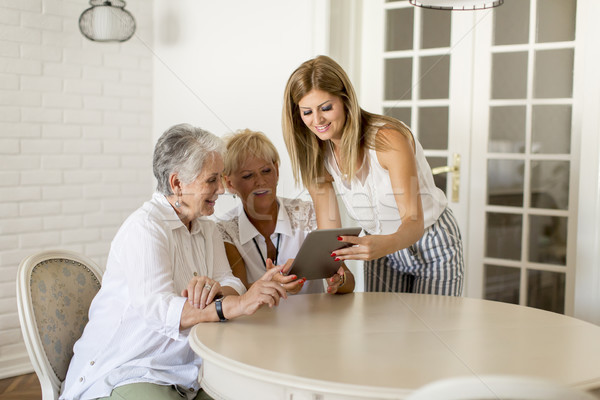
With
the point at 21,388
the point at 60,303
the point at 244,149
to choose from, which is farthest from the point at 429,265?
the point at 21,388

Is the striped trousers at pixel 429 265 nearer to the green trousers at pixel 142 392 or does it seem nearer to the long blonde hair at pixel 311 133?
the long blonde hair at pixel 311 133

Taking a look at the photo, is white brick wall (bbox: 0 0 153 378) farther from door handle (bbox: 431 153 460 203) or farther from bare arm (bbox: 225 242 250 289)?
door handle (bbox: 431 153 460 203)

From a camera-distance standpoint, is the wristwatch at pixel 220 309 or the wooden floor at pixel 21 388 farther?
the wooden floor at pixel 21 388

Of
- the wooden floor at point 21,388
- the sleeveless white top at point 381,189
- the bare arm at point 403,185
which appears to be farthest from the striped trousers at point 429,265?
the wooden floor at point 21,388

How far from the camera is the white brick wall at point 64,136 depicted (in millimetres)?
2920

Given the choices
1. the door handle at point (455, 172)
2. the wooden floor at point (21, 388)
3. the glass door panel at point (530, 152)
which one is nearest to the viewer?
the glass door panel at point (530, 152)

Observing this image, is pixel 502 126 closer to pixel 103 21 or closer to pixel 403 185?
pixel 403 185

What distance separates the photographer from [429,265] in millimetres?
2004

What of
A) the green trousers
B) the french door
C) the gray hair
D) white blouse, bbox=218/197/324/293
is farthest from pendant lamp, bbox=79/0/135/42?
the green trousers

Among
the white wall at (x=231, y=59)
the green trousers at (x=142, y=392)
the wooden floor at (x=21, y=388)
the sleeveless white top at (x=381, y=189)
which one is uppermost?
the white wall at (x=231, y=59)

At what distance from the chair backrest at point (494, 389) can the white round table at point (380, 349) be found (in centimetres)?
25

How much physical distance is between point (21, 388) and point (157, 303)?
176 cm

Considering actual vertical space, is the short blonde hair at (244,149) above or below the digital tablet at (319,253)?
above

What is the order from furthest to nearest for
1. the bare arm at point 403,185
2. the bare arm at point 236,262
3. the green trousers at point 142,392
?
the bare arm at point 236,262 → the bare arm at point 403,185 → the green trousers at point 142,392
